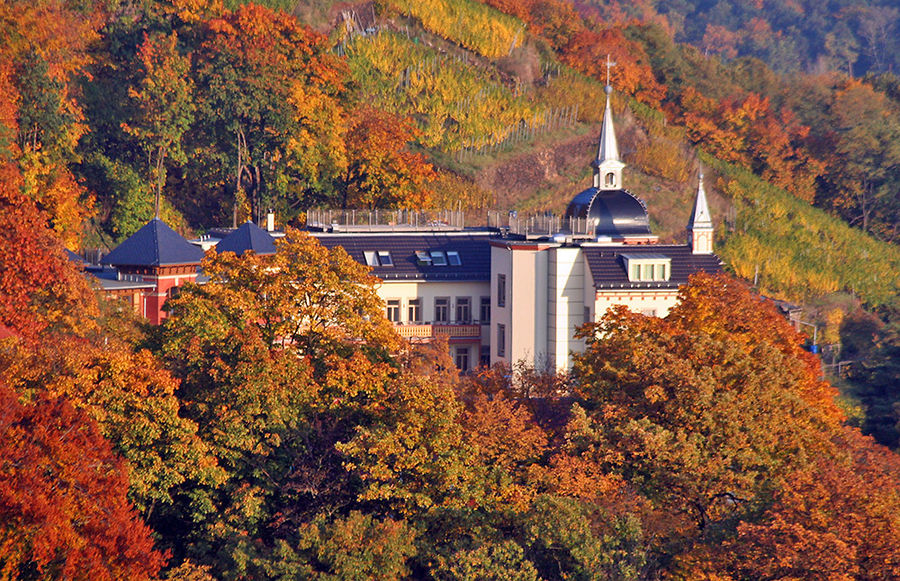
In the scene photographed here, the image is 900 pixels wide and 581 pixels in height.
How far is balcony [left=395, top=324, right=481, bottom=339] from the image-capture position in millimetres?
72188

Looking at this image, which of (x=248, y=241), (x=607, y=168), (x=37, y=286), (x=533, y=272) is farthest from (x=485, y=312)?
(x=37, y=286)

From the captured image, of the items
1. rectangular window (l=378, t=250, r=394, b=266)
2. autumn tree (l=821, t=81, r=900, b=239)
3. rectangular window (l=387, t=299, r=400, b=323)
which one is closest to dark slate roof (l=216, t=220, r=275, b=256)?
rectangular window (l=378, t=250, r=394, b=266)

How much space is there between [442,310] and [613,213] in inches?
321

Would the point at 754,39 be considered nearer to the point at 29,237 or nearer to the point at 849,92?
the point at 849,92

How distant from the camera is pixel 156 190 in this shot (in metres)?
88.2

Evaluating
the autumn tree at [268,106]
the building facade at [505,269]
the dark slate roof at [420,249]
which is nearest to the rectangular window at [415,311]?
the building facade at [505,269]

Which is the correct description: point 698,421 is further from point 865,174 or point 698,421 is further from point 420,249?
point 865,174

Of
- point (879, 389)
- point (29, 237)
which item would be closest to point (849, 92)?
point (879, 389)

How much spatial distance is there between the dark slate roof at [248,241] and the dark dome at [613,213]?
12.4 m

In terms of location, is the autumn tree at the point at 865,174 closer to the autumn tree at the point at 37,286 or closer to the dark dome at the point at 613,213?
the dark dome at the point at 613,213

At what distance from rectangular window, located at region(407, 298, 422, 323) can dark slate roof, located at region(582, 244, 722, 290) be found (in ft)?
30.4

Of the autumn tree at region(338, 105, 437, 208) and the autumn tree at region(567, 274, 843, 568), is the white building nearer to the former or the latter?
the autumn tree at region(338, 105, 437, 208)

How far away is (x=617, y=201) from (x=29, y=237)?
24422 mm

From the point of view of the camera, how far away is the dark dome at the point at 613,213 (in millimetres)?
70312
